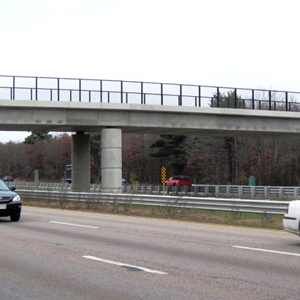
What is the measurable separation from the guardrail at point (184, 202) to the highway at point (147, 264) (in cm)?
271

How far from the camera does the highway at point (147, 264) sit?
22.8 feet

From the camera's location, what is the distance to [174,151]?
240 feet

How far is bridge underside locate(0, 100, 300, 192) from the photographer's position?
3262cm

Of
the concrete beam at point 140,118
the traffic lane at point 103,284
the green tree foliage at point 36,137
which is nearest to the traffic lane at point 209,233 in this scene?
the traffic lane at point 103,284

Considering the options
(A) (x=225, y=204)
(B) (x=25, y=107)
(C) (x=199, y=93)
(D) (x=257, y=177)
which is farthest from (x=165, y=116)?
(D) (x=257, y=177)

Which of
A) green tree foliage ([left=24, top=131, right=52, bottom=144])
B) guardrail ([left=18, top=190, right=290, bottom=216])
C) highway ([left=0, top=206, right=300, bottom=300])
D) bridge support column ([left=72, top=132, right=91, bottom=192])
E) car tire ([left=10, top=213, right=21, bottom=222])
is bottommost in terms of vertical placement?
highway ([left=0, top=206, right=300, bottom=300])

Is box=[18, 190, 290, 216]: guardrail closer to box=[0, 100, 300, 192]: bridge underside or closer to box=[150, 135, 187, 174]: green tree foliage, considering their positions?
box=[0, 100, 300, 192]: bridge underside

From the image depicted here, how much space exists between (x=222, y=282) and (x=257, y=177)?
59.2 meters

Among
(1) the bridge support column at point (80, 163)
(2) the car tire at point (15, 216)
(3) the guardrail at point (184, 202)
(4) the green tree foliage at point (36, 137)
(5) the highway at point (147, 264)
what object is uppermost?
(4) the green tree foliage at point (36, 137)

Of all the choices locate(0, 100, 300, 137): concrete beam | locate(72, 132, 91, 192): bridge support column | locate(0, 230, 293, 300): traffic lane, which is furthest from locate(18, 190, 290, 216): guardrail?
locate(0, 230, 293, 300): traffic lane

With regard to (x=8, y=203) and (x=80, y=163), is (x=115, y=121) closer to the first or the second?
(x=80, y=163)

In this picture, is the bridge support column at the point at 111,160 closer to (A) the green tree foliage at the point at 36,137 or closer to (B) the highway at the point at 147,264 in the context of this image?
(B) the highway at the point at 147,264

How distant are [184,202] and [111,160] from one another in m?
13.5

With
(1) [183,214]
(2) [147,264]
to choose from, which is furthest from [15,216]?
(2) [147,264]
